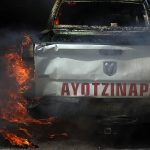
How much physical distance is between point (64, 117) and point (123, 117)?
769 mm

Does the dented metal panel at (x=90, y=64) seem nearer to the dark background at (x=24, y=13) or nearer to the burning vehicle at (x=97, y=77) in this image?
the burning vehicle at (x=97, y=77)

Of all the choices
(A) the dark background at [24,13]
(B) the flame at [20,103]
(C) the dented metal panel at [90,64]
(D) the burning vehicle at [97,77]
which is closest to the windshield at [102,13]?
(B) the flame at [20,103]

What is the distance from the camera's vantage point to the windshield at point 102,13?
7176mm

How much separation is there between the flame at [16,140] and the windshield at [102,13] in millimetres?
2220

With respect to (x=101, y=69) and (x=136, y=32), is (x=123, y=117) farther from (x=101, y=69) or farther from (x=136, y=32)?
(x=136, y=32)

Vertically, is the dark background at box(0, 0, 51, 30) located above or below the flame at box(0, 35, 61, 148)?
above

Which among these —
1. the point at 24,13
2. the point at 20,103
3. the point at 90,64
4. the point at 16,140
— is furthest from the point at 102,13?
the point at 24,13

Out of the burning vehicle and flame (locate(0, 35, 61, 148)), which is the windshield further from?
the burning vehicle

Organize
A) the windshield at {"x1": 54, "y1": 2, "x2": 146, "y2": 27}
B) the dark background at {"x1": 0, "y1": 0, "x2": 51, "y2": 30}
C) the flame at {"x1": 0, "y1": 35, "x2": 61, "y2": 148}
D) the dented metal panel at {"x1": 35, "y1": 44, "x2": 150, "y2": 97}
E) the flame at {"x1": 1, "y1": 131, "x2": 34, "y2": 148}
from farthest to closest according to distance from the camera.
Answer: the dark background at {"x1": 0, "y1": 0, "x2": 51, "y2": 30} → the windshield at {"x1": 54, "y1": 2, "x2": 146, "y2": 27} → the flame at {"x1": 1, "y1": 131, "x2": 34, "y2": 148} → the flame at {"x1": 0, "y1": 35, "x2": 61, "y2": 148} → the dented metal panel at {"x1": 35, "y1": 44, "x2": 150, "y2": 97}

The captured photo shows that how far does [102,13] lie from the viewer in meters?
7.32

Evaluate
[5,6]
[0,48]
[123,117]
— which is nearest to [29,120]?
[123,117]

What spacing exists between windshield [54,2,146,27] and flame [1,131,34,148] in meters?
2.22

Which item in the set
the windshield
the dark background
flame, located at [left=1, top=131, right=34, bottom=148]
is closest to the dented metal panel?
flame, located at [left=1, top=131, right=34, bottom=148]

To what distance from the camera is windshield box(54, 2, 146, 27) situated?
283 inches
